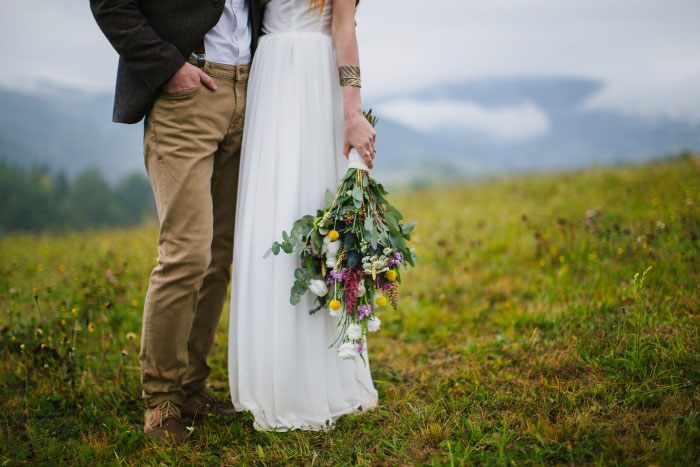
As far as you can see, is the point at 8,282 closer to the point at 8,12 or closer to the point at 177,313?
the point at 177,313

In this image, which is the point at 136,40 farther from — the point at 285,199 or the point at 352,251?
the point at 352,251

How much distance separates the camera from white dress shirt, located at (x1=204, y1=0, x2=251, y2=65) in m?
2.06

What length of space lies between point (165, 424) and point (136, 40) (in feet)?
5.45

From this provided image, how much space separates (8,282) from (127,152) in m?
28.4

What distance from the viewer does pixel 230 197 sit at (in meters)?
2.34

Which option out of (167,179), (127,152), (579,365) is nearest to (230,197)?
(167,179)

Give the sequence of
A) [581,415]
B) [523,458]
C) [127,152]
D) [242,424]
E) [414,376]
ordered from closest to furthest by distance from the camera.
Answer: [523,458]
[581,415]
[242,424]
[414,376]
[127,152]

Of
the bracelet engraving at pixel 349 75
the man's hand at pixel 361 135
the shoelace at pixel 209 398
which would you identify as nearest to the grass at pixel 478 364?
the shoelace at pixel 209 398

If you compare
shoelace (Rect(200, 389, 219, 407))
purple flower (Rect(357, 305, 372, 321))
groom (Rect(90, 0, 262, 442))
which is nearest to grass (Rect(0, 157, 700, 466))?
shoelace (Rect(200, 389, 219, 407))

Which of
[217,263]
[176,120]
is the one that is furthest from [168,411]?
[176,120]

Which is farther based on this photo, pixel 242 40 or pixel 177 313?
pixel 242 40

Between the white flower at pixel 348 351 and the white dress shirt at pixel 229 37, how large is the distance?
1.40 metres

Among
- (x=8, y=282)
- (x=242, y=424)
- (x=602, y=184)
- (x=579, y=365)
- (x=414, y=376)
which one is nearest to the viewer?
(x=242, y=424)

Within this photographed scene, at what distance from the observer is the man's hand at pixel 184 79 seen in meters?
1.91
